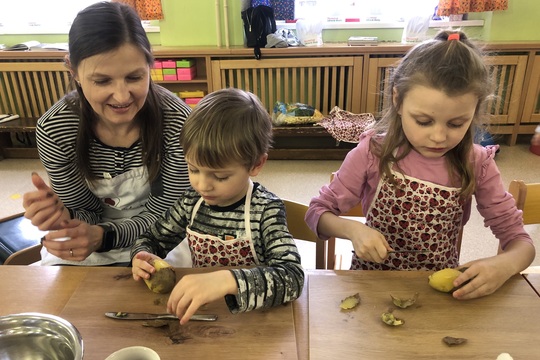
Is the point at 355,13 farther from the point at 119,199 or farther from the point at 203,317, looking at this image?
the point at 203,317

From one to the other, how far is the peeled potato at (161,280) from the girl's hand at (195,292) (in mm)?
66

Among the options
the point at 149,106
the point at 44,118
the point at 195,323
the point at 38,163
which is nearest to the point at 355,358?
the point at 195,323

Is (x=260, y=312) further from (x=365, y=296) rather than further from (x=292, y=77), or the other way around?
(x=292, y=77)

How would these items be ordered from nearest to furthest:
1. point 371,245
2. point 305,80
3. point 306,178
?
point 371,245 → point 306,178 → point 305,80

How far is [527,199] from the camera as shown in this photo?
1.15 meters

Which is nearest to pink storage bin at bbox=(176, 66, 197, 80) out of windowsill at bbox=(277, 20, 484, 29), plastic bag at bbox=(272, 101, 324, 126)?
plastic bag at bbox=(272, 101, 324, 126)

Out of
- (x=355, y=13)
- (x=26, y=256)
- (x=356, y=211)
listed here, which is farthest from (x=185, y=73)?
(x=356, y=211)

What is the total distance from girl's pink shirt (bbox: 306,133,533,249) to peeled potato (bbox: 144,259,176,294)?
0.40 m

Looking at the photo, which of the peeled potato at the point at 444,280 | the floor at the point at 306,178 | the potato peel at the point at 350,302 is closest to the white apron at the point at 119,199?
the potato peel at the point at 350,302

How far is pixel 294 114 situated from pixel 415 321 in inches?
103

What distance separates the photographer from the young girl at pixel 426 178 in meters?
0.93

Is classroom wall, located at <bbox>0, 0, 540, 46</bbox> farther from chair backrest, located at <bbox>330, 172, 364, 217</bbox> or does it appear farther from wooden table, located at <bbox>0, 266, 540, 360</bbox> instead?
wooden table, located at <bbox>0, 266, 540, 360</bbox>

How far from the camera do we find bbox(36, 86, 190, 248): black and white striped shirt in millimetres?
1186

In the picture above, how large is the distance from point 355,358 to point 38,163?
3.41m
